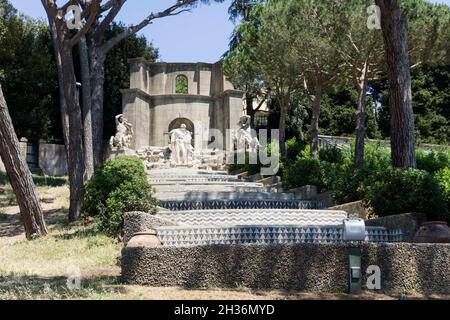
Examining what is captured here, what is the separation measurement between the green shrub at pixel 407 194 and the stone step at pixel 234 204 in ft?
11.5

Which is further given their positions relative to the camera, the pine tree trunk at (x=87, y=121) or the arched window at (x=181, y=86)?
the arched window at (x=181, y=86)

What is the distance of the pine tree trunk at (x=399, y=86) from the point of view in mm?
9484

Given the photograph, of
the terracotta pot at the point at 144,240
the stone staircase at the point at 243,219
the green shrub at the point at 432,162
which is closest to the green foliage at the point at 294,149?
the stone staircase at the point at 243,219

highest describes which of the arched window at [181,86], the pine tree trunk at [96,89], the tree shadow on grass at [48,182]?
the arched window at [181,86]

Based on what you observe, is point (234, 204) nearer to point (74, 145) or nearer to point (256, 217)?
point (256, 217)

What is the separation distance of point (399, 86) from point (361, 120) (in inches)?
234

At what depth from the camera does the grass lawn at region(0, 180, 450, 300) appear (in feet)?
19.3

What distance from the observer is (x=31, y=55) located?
94.0 feet

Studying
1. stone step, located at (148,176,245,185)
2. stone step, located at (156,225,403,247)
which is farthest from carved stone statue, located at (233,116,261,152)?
stone step, located at (156,225,403,247)

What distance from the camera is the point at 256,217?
10273mm

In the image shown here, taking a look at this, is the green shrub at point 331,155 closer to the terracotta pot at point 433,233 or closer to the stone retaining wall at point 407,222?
the stone retaining wall at point 407,222

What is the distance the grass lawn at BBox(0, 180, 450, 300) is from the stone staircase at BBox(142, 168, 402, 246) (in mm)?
1112

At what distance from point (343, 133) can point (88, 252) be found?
28744mm

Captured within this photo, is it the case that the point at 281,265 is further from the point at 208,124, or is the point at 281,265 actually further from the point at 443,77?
the point at 443,77
